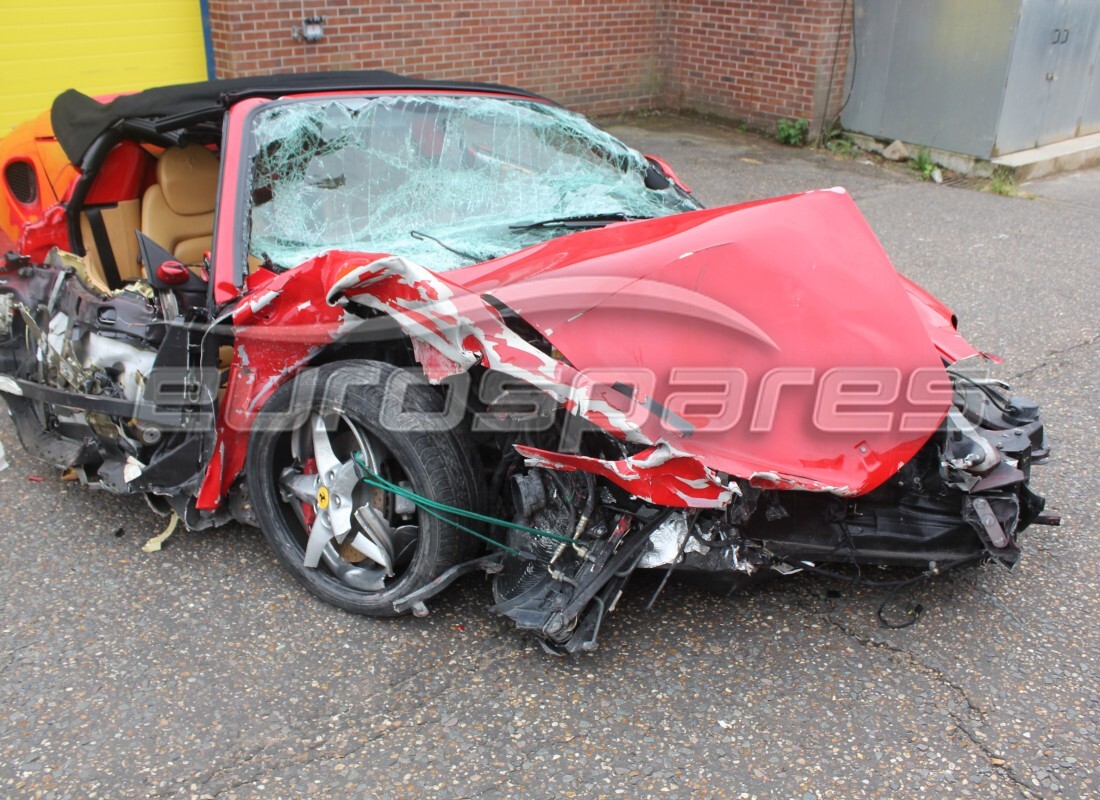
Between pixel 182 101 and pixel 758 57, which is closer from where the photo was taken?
pixel 182 101

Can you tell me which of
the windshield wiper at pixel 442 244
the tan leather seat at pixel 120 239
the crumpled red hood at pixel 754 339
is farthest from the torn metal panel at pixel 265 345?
the tan leather seat at pixel 120 239

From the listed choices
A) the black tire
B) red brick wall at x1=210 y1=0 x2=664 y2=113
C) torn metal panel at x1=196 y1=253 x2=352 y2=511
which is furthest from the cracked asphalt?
red brick wall at x1=210 y1=0 x2=664 y2=113

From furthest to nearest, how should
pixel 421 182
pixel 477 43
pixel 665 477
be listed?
1. pixel 477 43
2. pixel 421 182
3. pixel 665 477

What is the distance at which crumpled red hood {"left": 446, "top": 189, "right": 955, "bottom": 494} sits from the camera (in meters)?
2.78

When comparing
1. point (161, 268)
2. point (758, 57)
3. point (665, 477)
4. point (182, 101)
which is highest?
point (182, 101)

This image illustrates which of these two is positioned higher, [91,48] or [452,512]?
[91,48]

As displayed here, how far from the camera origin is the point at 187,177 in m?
4.27

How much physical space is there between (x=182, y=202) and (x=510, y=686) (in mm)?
2580

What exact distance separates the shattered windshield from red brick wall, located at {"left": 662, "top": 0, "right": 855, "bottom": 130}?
6.37 meters

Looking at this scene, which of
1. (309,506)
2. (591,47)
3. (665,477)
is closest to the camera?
(665,477)

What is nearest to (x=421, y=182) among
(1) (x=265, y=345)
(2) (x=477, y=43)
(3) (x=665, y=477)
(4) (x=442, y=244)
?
(4) (x=442, y=244)

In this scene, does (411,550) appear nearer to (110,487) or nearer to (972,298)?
(110,487)

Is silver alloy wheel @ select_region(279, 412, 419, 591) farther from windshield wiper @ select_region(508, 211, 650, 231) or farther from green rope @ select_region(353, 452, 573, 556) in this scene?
windshield wiper @ select_region(508, 211, 650, 231)

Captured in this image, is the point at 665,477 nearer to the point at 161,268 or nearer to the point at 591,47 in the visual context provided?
the point at 161,268
